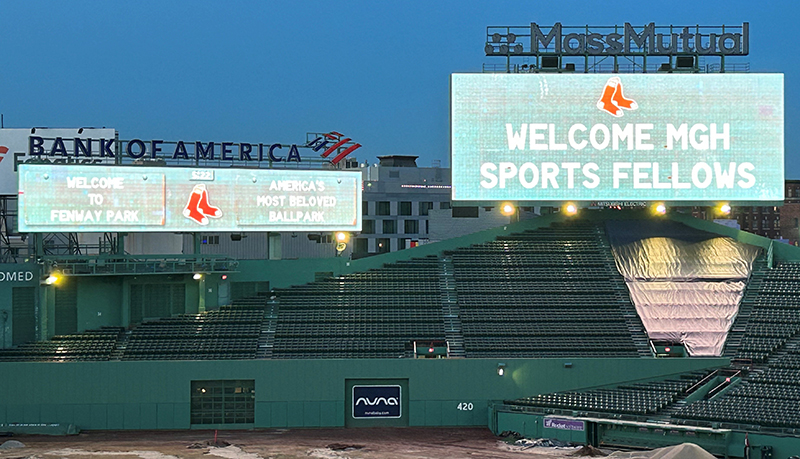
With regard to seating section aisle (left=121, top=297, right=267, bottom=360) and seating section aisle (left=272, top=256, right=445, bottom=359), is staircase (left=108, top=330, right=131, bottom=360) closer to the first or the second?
seating section aisle (left=121, top=297, right=267, bottom=360)

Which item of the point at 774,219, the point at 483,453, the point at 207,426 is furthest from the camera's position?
the point at 774,219

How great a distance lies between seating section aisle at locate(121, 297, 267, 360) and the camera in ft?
148

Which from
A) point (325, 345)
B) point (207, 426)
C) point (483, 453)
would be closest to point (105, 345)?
point (207, 426)

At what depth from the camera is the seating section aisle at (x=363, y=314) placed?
46.1 meters

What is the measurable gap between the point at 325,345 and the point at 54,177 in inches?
596

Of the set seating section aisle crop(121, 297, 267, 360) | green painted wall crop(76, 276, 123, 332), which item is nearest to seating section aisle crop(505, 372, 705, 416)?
seating section aisle crop(121, 297, 267, 360)

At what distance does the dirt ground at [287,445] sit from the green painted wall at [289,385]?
2.99 feet

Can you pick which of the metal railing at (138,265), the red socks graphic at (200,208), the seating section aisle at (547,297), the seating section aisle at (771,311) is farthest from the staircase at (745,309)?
the red socks graphic at (200,208)

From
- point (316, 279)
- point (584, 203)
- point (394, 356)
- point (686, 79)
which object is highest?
point (686, 79)

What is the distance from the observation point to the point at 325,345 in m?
46.1

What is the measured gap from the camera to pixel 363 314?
48.7 meters

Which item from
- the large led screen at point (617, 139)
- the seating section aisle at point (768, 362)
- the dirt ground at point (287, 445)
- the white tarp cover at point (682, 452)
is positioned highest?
the large led screen at point (617, 139)

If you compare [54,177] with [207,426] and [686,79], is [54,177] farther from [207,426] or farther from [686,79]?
[686,79]

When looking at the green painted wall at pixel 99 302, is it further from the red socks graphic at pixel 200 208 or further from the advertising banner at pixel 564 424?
Answer: the advertising banner at pixel 564 424
